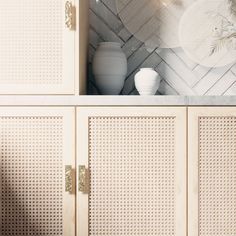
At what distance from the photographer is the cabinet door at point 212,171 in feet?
5.84

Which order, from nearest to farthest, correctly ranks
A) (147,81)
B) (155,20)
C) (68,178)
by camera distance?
1. (68,178)
2. (147,81)
3. (155,20)

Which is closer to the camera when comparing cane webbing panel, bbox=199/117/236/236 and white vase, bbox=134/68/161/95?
cane webbing panel, bbox=199/117/236/236

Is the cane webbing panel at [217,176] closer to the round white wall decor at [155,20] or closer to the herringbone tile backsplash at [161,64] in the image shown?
the herringbone tile backsplash at [161,64]

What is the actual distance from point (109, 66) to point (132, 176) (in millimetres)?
588

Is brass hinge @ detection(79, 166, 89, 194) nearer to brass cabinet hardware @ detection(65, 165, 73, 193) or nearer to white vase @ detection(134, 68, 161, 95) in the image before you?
brass cabinet hardware @ detection(65, 165, 73, 193)

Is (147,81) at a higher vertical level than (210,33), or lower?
lower

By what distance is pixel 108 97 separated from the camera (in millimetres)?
1763

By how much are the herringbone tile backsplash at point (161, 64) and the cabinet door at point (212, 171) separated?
50 centimetres

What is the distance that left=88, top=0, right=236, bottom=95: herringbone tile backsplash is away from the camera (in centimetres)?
224

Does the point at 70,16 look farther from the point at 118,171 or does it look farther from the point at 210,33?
the point at 210,33

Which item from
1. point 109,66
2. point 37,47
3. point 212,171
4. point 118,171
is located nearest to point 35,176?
point 118,171

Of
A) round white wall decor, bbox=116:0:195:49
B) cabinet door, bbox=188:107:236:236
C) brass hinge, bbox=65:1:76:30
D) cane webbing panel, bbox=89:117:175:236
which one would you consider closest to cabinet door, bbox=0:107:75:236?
cane webbing panel, bbox=89:117:175:236

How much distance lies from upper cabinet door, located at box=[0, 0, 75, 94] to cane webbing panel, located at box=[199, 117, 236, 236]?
64 cm

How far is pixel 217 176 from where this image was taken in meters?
1.79
